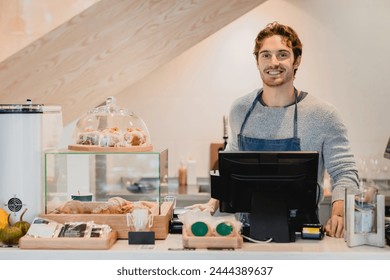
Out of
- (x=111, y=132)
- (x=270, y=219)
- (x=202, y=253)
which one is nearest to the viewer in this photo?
(x=202, y=253)

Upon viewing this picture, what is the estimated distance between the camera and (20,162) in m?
2.94

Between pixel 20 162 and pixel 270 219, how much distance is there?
106cm

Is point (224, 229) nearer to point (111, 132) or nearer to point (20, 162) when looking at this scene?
point (111, 132)

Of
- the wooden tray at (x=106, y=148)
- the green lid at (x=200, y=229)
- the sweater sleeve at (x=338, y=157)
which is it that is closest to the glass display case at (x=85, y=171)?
the wooden tray at (x=106, y=148)

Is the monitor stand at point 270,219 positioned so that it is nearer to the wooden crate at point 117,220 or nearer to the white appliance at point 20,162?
the wooden crate at point 117,220

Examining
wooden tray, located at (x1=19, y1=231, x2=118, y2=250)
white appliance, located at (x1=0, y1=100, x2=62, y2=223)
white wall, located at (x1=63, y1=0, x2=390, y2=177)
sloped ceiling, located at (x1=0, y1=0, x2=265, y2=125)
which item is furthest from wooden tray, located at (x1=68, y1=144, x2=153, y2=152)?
white wall, located at (x1=63, y1=0, x2=390, y2=177)

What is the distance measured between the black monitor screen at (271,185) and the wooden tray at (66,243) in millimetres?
563

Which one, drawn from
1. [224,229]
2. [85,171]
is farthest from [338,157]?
[85,171]

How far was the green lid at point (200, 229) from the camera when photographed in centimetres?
273
